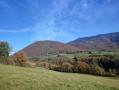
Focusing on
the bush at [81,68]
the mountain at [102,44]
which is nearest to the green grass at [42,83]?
the bush at [81,68]

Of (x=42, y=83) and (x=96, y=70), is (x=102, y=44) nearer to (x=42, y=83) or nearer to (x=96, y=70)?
(x=96, y=70)

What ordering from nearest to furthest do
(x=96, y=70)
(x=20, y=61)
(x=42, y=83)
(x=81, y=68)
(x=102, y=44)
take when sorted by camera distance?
(x=42, y=83) → (x=20, y=61) → (x=96, y=70) → (x=81, y=68) → (x=102, y=44)

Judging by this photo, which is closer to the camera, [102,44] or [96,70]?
[96,70]

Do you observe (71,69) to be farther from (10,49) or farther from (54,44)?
(54,44)

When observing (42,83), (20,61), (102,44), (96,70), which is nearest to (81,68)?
(96,70)

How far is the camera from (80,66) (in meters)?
40.0

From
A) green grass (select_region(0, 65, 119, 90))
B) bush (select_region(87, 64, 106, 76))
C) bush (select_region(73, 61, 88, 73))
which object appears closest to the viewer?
green grass (select_region(0, 65, 119, 90))

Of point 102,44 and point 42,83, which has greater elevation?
point 102,44

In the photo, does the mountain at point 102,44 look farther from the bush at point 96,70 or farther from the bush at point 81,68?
the bush at point 81,68

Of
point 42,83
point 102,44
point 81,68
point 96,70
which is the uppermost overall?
point 102,44

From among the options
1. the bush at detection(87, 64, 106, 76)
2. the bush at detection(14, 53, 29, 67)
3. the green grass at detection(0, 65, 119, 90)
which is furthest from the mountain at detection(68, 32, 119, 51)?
the green grass at detection(0, 65, 119, 90)

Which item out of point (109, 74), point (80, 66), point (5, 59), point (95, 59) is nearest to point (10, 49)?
point (5, 59)

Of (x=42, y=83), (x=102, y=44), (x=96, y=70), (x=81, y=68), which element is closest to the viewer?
(x=42, y=83)

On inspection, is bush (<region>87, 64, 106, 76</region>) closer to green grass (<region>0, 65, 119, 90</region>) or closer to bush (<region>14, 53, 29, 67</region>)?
bush (<region>14, 53, 29, 67</region>)
